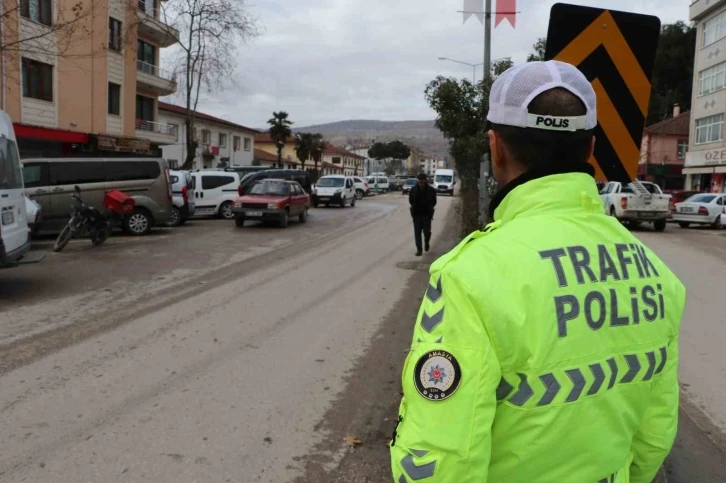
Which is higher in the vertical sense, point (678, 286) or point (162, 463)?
point (678, 286)

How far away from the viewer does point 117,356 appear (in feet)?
18.6

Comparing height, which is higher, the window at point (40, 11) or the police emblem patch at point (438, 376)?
the window at point (40, 11)

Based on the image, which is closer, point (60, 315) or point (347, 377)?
point (347, 377)

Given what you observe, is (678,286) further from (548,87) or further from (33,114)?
(33,114)

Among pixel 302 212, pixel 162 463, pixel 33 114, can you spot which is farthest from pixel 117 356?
pixel 33 114

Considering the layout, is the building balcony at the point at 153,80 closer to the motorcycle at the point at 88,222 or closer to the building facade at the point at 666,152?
the motorcycle at the point at 88,222

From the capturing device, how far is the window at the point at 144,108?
3775 cm

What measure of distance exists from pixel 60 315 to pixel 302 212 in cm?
1480

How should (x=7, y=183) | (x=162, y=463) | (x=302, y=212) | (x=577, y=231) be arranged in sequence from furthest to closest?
(x=302, y=212) < (x=7, y=183) < (x=162, y=463) < (x=577, y=231)

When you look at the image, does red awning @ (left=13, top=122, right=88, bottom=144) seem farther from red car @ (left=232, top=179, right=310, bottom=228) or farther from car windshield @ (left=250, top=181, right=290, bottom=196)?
red car @ (left=232, top=179, right=310, bottom=228)

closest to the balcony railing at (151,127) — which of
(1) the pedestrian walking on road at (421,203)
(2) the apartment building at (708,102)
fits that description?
(1) the pedestrian walking on road at (421,203)

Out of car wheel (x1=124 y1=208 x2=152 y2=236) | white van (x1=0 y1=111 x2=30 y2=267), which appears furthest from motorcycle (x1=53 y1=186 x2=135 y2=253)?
white van (x1=0 y1=111 x2=30 y2=267)

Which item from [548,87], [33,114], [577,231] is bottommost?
[577,231]

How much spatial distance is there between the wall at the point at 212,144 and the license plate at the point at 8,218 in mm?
35700
